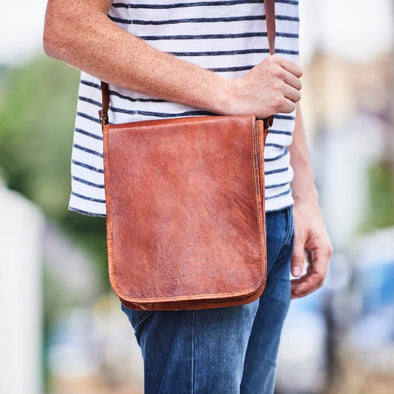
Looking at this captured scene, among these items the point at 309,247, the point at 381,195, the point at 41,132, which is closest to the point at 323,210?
the point at 381,195

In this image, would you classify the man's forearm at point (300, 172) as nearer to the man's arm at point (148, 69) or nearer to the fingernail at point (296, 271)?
the fingernail at point (296, 271)

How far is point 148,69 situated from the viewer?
983mm

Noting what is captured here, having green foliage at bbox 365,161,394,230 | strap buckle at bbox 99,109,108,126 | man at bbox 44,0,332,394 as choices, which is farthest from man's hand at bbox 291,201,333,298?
green foliage at bbox 365,161,394,230

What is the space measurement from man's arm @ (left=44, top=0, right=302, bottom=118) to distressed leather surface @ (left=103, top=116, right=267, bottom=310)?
0.14 feet

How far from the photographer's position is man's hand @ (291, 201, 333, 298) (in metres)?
1.30

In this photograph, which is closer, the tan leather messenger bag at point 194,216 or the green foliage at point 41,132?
the tan leather messenger bag at point 194,216

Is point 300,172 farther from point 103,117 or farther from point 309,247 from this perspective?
point 103,117

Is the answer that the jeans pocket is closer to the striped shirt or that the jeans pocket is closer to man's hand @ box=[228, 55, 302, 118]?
the striped shirt

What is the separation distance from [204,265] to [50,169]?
4852 mm

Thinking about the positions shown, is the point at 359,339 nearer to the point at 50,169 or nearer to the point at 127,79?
the point at 50,169

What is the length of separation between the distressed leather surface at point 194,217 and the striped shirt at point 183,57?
0.26 ft

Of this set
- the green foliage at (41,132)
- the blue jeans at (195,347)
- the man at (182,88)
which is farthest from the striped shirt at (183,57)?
the green foliage at (41,132)

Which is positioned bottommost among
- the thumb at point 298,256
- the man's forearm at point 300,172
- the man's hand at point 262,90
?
the thumb at point 298,256

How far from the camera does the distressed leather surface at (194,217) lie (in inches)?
37.8
